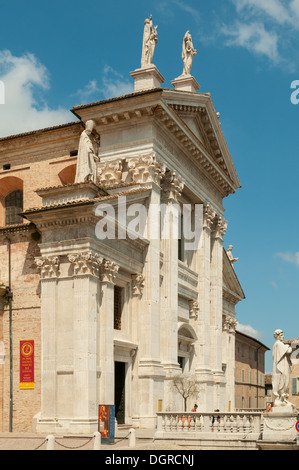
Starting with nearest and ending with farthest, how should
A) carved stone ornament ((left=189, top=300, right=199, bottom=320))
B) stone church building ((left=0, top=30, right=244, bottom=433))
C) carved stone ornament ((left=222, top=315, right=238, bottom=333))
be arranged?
stone church building ((left=0, top=30, right=244, bottom=433)), carved stone ornament ((left=189, top=300, right=199, bottom=320)), carved stone ornament ((left=222, top=315, right=238, bottom=333))

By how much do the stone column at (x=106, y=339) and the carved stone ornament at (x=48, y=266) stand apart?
64.9 inches

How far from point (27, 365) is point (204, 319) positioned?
40.3ft

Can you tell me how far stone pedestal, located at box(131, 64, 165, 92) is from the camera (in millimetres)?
27938

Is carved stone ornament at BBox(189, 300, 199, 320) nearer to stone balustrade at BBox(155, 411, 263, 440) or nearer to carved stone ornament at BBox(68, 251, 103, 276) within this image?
stone balustrade at BBox(155, 411, 263, 440)

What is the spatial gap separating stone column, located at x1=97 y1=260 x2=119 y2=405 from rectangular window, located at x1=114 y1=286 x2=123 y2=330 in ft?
7.25

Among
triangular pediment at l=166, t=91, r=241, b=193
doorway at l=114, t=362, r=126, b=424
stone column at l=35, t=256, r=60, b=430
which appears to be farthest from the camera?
triangular pediment at l=166, t=91, r=241, b=193

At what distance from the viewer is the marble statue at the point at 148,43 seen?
2860 centimetres

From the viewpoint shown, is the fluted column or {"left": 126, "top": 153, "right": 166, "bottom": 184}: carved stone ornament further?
the fluted column

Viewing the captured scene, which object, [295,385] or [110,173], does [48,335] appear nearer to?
[110,173]

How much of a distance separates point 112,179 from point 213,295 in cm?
1112

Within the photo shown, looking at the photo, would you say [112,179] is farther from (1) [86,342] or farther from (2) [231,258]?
(2) [231,258]

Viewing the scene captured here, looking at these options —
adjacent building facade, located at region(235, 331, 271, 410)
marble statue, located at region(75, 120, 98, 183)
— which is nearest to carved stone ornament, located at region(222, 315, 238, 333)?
adjacent building facade, located at region(235, 331, 271, 410)

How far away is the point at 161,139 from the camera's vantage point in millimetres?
28391
